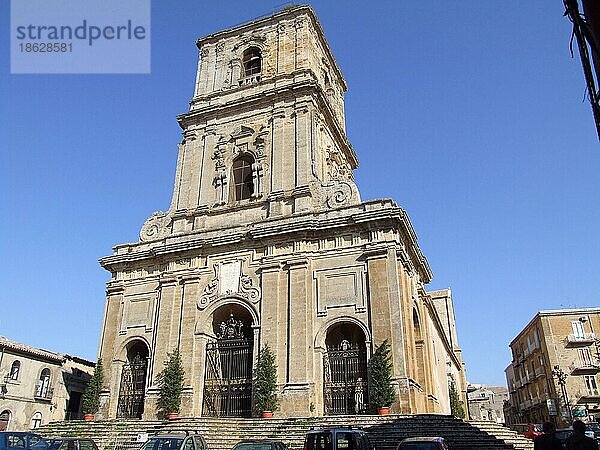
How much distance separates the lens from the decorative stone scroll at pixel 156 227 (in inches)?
994

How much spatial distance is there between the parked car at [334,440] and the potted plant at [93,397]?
1455cm

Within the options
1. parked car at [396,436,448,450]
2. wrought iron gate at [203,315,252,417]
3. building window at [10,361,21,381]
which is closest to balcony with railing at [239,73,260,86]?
wrought iron gate at [203,315,252,417]

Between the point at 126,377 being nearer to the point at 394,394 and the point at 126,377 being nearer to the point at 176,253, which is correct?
the point at 176,253

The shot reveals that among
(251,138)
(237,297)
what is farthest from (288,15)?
(237,297)

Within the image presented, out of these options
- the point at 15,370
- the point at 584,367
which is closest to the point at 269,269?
the point at 15,370

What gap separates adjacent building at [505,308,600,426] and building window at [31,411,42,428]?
38.0 m

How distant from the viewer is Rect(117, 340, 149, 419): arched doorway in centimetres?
2200

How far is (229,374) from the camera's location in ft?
69.0

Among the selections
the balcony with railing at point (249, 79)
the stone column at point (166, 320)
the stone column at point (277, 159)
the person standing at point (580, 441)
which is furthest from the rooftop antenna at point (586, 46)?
the balcony with railing at point (249, 79)

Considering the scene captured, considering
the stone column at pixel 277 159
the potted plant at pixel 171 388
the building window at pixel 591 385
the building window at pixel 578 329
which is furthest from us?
the building window at pixel 578 329

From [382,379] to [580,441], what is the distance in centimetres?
1146

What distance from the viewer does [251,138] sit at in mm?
25953

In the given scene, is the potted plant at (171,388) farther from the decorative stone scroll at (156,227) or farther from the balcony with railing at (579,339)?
the balcony with railing at (579,339)

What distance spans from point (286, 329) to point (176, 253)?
6.90 metres
